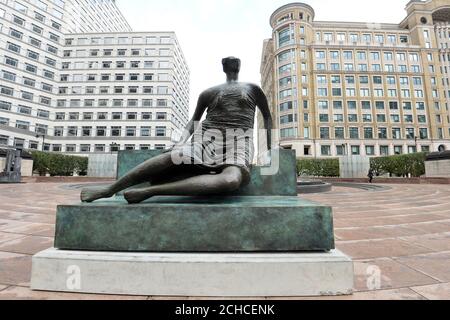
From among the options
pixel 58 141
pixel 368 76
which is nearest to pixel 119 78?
pixel 58 141

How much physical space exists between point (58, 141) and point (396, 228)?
55.3m

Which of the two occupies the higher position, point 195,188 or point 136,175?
point 136,175

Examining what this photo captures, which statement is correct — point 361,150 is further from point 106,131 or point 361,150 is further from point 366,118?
point 106,131

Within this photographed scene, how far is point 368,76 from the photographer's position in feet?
160

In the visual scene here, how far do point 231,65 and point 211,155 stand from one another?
51.7 inches

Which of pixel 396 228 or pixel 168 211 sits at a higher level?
pixel 168 211

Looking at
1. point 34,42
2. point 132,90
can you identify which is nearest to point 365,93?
point 132,90

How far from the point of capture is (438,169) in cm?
1722

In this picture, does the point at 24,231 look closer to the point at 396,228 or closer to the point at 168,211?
the point at 168,211

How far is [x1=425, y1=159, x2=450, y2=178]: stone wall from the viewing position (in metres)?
16.6

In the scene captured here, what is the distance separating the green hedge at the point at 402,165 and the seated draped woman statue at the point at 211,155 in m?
23.3

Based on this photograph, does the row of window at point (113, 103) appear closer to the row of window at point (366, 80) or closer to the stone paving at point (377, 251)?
the row of window at point (366, 80)

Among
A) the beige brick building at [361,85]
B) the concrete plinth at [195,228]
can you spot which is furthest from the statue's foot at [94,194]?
the beige brick building at [361,85]

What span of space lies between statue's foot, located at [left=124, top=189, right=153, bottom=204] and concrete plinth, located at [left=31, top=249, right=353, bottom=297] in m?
0.48
